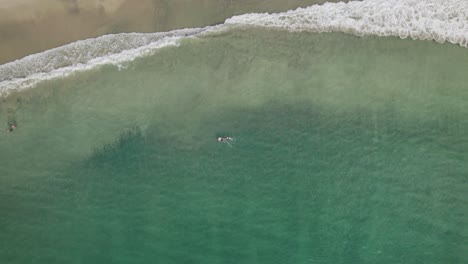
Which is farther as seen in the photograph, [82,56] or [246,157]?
[246,157]

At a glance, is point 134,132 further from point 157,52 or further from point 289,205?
point 289,205

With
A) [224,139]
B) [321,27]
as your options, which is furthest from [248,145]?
[321,27]

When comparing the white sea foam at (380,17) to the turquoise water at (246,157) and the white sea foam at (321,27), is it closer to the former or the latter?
the white sea foam at (321,27)

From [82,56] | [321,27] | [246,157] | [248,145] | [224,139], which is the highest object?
[321,27]

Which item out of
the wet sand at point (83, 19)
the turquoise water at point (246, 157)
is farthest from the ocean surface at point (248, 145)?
the wet sand at point (83, 19)

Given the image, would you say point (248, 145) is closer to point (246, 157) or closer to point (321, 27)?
point (246, 157)

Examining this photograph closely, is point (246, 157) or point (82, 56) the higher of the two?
point (82, 56)

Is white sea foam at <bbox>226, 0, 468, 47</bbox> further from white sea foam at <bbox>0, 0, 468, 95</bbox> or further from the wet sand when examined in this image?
the wet sand

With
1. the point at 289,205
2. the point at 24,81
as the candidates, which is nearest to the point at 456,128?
the point at 289,205
